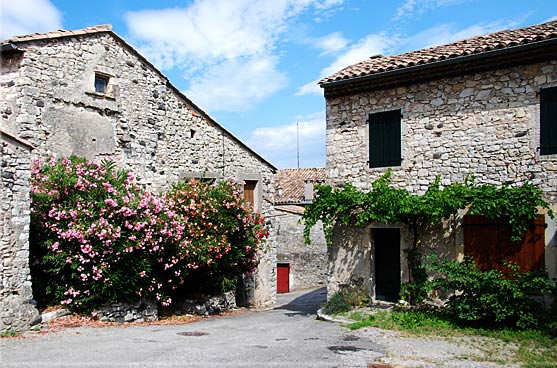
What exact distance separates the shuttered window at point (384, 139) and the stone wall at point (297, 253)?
13.7 m

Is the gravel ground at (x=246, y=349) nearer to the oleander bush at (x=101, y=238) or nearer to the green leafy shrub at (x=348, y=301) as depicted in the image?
the oleander bush at (x=101, y=238)

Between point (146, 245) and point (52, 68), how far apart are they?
506 centimetres

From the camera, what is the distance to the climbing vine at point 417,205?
32.2 ft

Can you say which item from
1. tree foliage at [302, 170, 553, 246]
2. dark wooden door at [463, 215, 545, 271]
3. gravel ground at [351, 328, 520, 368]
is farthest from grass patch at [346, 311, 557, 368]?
tree foliage at [302, 170, 553, 246]

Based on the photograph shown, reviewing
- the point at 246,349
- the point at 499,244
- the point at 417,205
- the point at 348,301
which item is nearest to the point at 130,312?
the point at 246,349

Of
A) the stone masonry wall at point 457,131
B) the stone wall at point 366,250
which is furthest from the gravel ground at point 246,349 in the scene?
the stone masonry wall at point 457,131

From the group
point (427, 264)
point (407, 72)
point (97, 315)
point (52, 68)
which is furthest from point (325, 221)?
point (52, 68)

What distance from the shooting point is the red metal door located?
25628 mm

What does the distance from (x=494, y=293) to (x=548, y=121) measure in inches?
139

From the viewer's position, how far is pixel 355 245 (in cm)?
1221

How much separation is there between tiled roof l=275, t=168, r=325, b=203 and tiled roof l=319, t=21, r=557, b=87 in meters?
16.7

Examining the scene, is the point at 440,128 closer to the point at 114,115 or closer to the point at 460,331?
the point at 460,331

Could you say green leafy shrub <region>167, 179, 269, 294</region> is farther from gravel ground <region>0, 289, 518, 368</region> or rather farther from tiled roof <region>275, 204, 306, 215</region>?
tiled roof <region>275, 204, 306, 215</region>

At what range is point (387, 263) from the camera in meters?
11.9
